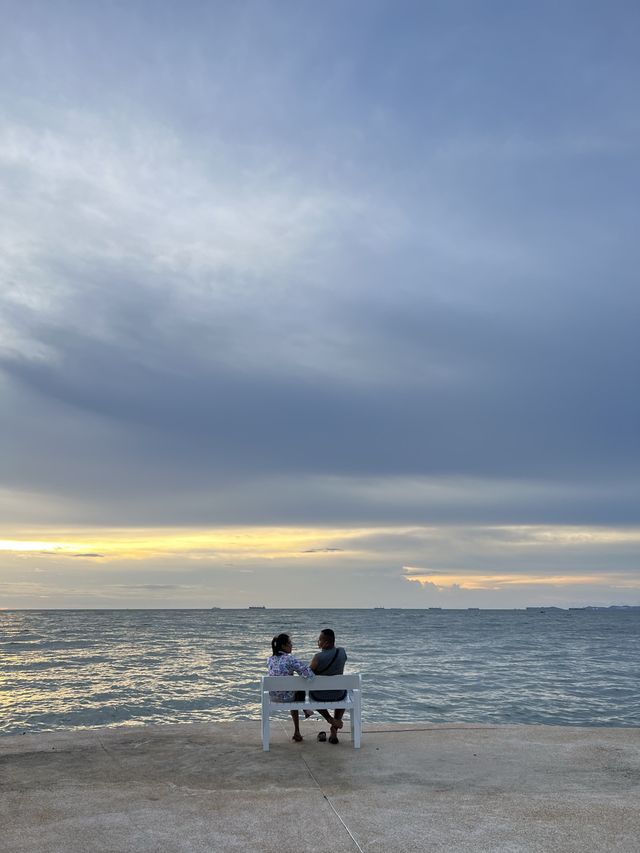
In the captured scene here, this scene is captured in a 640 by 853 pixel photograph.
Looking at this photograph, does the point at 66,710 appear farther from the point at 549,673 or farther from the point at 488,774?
the point at 549,673

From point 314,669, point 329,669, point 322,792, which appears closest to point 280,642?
point 314,669

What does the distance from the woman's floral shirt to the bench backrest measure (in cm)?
8

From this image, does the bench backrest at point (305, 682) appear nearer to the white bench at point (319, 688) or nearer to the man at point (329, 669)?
the white bench at point (319, 688)

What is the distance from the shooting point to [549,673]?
30.3 meters

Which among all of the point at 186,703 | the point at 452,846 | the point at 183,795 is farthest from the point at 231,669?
the point at 452,846

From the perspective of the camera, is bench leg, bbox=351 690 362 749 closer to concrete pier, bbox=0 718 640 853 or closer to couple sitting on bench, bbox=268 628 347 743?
concrete pier, bbox=0 718 640 853

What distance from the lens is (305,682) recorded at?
964 centimetres

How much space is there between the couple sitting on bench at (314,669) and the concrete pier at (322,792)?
35cm

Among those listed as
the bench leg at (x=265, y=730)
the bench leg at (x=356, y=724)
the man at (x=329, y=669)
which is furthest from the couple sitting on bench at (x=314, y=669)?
the bench leg at (x=265, y=730)

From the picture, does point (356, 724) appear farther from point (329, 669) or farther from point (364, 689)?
point (364, 689)

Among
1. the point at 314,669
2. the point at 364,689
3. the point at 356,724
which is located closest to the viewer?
the point at 356,724

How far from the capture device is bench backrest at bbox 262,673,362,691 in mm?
9633

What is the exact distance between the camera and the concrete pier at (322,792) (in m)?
5.88

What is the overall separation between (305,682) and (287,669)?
426 millimetres
